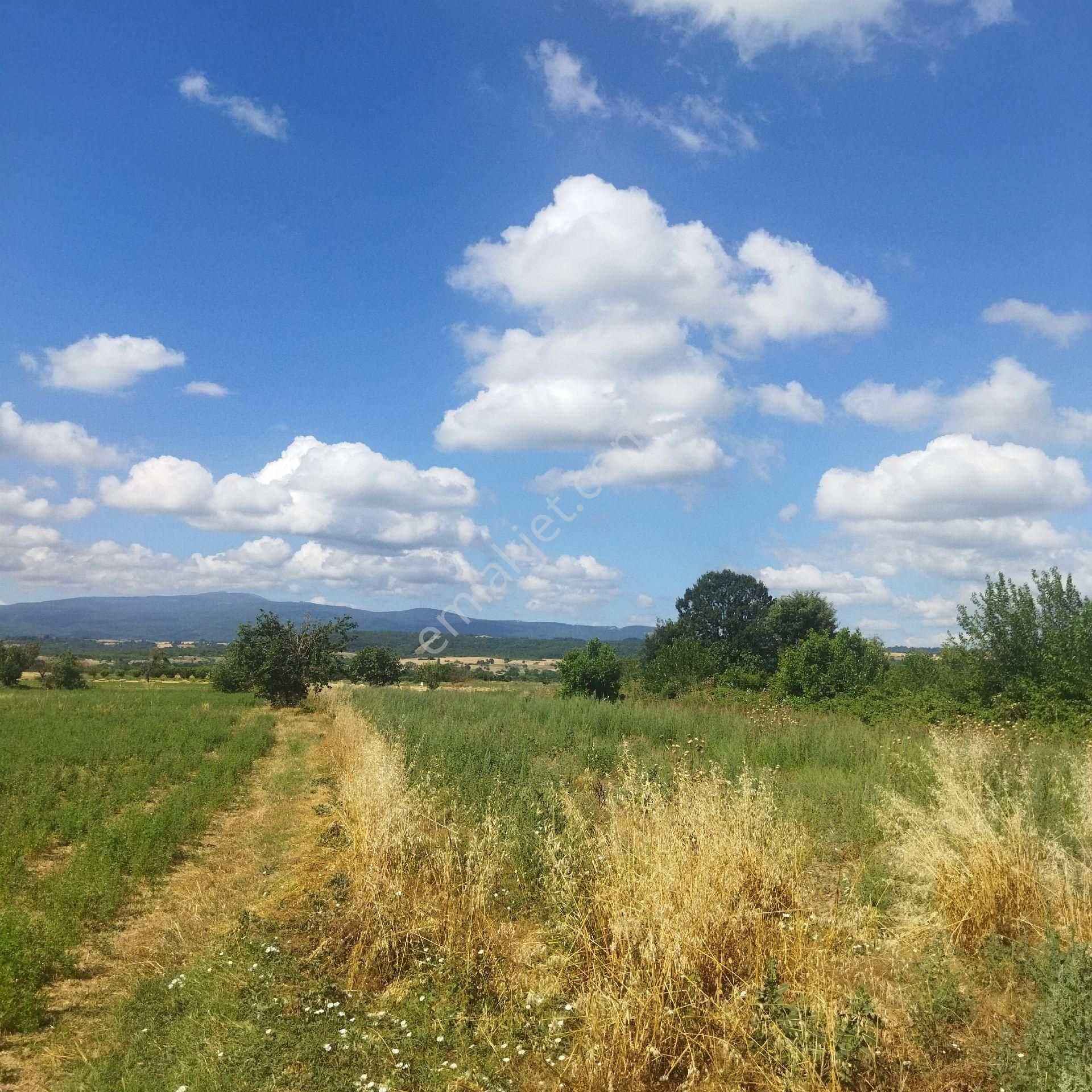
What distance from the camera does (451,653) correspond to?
117750 millimetres

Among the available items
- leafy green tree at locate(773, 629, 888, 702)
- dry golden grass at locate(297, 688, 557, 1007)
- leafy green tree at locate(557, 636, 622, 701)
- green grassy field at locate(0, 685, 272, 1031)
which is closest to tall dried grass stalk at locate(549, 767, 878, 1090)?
dry golden grass at locate(297, 688, 557, 1007)

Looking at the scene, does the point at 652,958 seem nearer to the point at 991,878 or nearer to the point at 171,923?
the point at 991,878

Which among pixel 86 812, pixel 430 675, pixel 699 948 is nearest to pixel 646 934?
pixel 699 948

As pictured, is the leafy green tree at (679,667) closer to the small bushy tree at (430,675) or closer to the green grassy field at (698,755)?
the small bushy tree at (430,675)

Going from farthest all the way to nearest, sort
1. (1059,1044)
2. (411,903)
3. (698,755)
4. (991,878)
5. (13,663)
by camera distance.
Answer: (13,663) → (698,755) → (411,903) → (991,878) → (1059,1044)

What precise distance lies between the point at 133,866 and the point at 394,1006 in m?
5.12

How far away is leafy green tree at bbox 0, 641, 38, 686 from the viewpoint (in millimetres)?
53213

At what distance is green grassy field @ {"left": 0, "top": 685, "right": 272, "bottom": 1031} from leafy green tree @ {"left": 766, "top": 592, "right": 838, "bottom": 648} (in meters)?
47.1

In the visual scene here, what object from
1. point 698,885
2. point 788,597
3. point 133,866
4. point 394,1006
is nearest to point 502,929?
point 394,1006

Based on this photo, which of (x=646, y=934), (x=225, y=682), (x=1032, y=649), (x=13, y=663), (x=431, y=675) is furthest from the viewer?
(x=431, y=675)

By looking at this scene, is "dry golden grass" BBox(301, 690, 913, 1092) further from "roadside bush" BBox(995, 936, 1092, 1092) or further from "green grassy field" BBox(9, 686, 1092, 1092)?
"roadside bush" BBox(995, 936, 1092, 1092)

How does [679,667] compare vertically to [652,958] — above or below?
below

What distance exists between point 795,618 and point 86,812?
190 feet

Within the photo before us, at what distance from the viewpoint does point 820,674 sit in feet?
105
